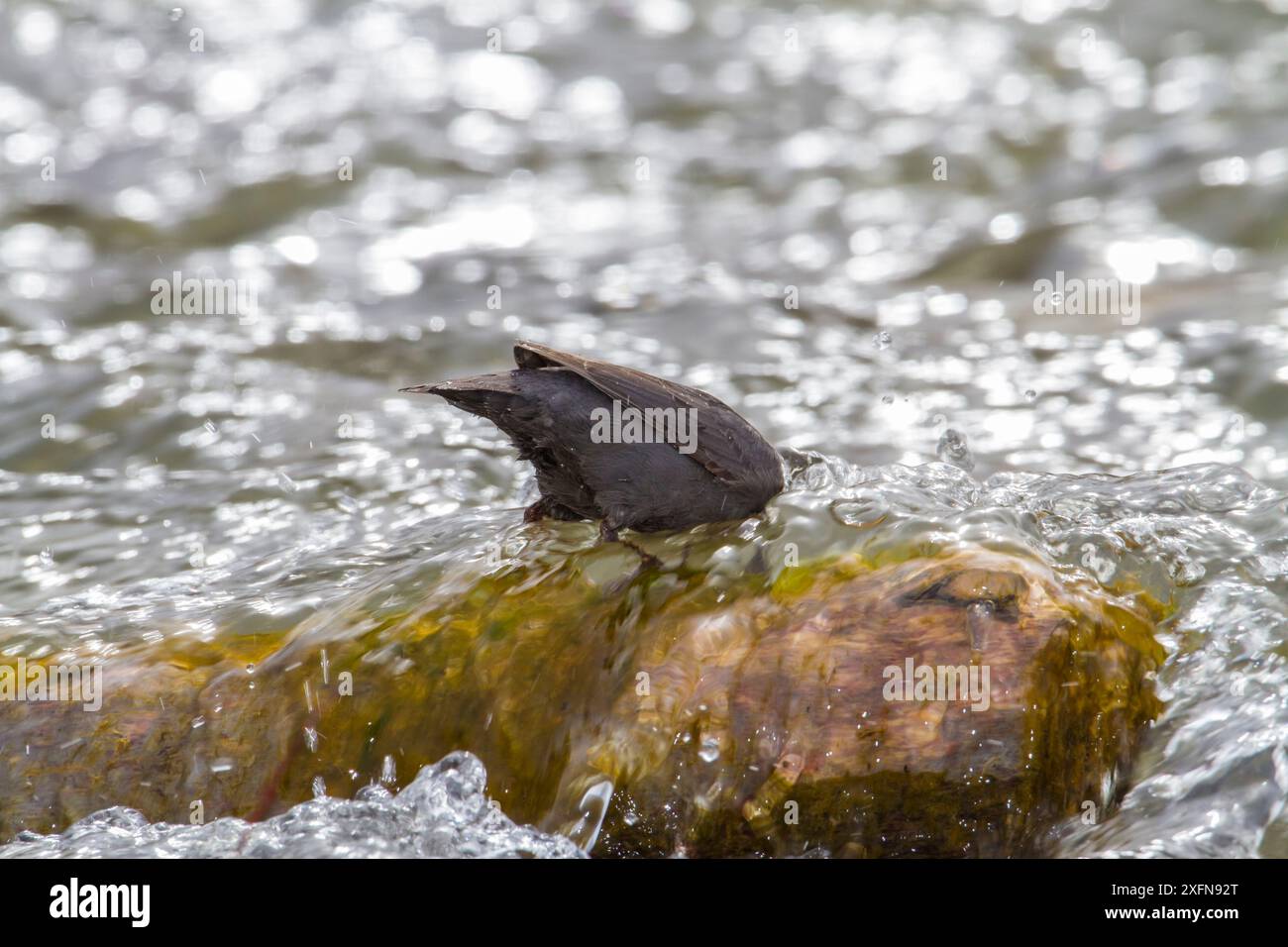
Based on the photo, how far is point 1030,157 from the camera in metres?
10.9

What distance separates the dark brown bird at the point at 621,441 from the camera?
3.94 m

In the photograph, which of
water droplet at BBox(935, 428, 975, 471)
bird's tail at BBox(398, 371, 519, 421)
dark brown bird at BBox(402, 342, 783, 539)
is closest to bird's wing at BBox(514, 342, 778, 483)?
dark brown bird at BBox(402, 342, 783, 539)

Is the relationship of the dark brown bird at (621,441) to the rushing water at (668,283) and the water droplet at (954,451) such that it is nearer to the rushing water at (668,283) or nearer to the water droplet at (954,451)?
the rushing water at (668,283)

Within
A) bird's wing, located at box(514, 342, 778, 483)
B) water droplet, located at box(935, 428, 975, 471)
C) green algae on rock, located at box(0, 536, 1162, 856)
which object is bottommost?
green algae on rock, located at box(0, 536, 1162, 856)

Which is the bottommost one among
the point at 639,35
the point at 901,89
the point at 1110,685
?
the point at 1110,685

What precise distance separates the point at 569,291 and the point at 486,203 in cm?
188

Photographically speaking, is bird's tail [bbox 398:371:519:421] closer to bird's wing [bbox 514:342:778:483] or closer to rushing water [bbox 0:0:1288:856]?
bird's wing [bbox 514:342:778:483]

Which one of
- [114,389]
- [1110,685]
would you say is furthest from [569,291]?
[1110,685]

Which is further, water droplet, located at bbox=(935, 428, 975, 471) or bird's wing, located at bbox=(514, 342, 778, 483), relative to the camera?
water droplet, located at bbox=(935, 428, 975, 471)

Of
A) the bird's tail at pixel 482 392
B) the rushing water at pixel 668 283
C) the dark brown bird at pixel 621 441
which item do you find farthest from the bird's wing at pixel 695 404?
the rushing water at pixel 668 283

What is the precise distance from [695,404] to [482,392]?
69 cm

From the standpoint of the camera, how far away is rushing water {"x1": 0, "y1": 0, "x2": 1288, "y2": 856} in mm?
4641
